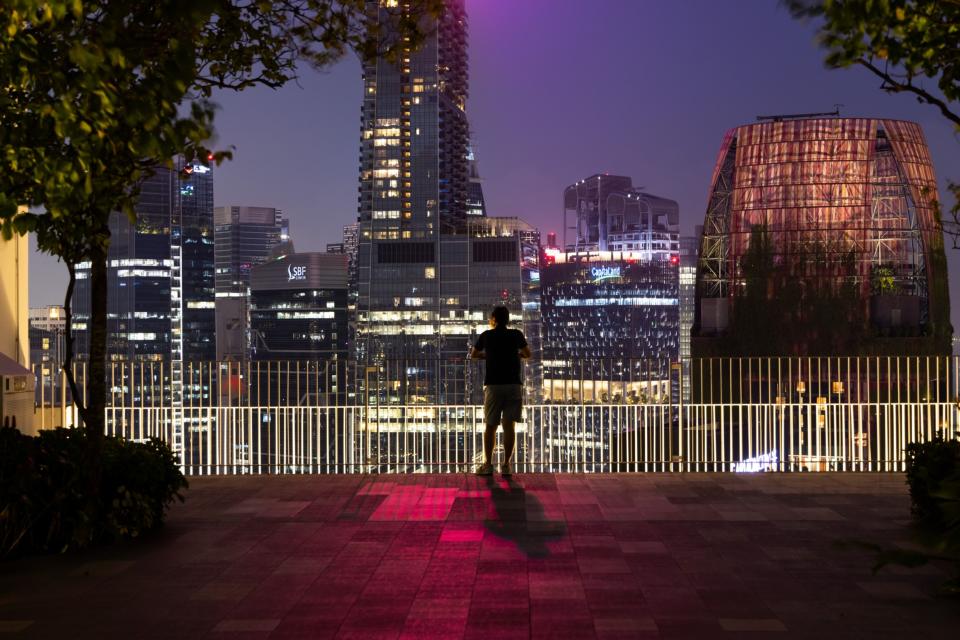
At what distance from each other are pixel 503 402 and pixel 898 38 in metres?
5.76

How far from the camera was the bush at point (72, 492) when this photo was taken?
301 inches

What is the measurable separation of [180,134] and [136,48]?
3.89 ft

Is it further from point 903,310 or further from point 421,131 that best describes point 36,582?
point 421,131

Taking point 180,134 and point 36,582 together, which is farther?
point 36,582

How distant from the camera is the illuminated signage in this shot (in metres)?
190

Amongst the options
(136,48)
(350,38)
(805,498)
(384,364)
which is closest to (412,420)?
(384,364)

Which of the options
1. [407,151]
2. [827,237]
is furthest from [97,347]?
[407,151]

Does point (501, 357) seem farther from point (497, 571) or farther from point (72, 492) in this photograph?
point (72, 492)

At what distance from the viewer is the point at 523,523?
8.81 m

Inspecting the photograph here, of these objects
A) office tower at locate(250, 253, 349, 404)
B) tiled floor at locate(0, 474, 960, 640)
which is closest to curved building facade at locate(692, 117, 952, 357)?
tiled floor at locate(0, 474, 960, 640)

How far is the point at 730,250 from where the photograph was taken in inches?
2584

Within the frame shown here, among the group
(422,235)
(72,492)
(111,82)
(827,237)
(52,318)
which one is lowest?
(72,492)

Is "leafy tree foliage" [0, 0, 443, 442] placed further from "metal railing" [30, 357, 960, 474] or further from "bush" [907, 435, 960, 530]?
"bush" [907, 435, 960, 530]

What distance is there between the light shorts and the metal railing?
115cm
